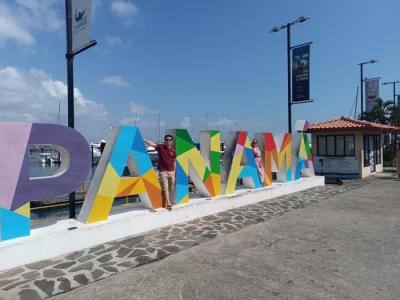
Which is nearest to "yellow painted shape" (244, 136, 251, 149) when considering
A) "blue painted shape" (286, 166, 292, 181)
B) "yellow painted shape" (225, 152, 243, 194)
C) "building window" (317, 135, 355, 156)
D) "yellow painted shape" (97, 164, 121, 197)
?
"yellow painted shape" (225, 152, 243, 194)

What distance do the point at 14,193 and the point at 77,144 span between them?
141 centimetres

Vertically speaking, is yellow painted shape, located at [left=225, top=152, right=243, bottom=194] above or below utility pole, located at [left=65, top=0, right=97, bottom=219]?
below

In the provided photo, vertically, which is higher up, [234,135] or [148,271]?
[234,135]

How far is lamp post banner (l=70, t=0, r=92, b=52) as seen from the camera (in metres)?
6.02

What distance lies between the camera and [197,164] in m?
8.72

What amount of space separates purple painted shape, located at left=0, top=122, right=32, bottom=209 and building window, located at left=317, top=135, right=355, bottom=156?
17315mm

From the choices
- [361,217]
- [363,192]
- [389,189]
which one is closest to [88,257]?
[361,217]

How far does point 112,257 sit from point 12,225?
1793 mm

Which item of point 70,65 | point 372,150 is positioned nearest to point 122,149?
point 70,65

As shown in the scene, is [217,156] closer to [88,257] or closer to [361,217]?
[361,217]

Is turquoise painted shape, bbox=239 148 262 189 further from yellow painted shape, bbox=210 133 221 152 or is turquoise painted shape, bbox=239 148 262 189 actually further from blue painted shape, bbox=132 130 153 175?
blue painted shape, bbox=132 130 153 175

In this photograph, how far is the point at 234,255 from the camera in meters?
5.57

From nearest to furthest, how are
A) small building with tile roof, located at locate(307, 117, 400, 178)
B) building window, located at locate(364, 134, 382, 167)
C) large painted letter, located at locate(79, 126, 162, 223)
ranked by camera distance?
large painted letter, located at locate(79, 126, 162, 223) < small building with tile roof, located at locate(307, 117, 400, 178) < building window, located at locate(364, 134, 382, 167)

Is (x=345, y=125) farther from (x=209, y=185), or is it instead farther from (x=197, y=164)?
(x=197, y=164)
